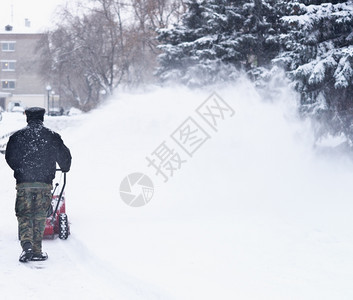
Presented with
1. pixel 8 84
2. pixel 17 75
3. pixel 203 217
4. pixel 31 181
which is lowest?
pixel 8 84

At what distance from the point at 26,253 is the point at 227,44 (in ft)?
56.5

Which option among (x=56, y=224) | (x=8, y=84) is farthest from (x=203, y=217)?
(x=8, y=84)

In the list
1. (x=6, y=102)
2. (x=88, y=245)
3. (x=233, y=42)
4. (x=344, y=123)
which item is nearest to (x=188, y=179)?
(x=344, y=123)

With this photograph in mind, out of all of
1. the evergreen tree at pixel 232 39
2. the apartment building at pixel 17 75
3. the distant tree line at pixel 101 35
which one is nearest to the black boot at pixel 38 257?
the evergreen tree at pixel 232 39

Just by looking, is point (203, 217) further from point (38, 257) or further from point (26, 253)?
point (26, 253)

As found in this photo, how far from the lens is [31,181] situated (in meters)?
6.41

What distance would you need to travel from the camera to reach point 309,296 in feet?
16.9

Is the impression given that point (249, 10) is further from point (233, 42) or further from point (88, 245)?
point (88, 245)

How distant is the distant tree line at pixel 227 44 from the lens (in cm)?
1273

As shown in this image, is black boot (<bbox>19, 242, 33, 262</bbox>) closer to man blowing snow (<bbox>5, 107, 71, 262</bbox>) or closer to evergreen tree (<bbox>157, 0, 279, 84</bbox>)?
man blowing snow (<bbox>5, 107, 71, 262</bbox>)

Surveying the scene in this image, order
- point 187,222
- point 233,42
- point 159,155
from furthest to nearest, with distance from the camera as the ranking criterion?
point 233,42 → point 159,155 → point 187,222

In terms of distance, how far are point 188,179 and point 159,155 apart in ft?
9.71

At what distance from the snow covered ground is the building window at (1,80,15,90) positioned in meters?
72.6

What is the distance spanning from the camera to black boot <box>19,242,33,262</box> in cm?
640
